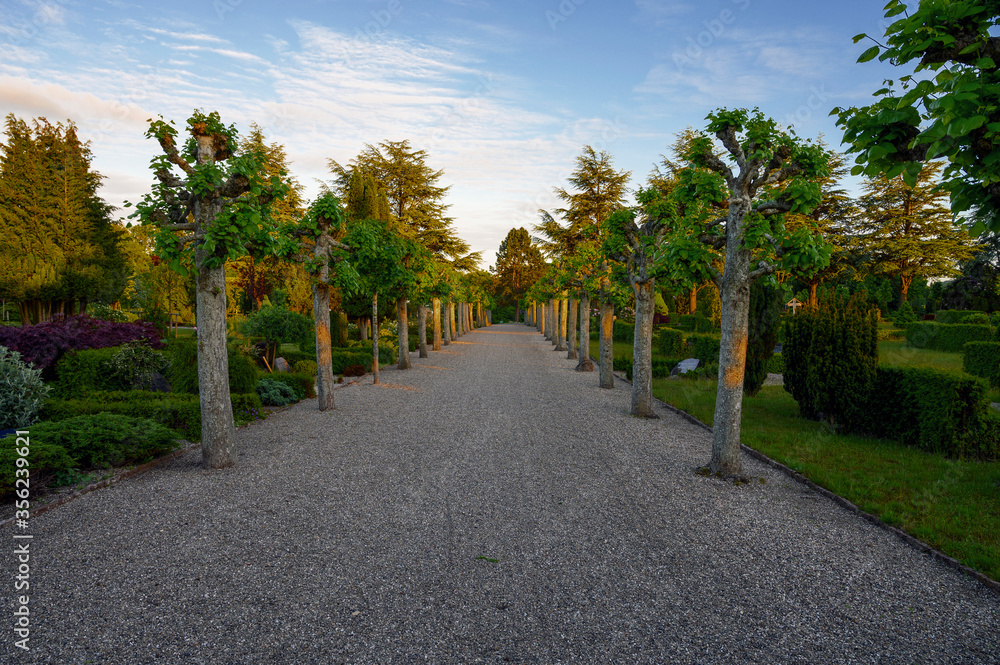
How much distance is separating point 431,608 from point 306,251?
34.6 ft

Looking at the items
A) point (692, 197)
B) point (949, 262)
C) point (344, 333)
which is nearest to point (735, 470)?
point (692, 197)

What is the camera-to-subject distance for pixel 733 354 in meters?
7.16

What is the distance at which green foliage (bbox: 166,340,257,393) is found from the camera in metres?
11.0

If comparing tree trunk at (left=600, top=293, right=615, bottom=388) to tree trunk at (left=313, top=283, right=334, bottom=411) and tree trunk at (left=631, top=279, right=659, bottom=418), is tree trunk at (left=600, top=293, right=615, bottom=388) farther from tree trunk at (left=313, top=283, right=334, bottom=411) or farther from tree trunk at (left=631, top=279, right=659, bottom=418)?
tree trunk at (left=313, top=283, right=334, bottom=411)

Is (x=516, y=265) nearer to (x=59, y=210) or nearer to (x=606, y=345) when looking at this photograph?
(x=59, y=210)

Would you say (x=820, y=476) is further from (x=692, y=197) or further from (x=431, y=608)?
(x=431, y=608)

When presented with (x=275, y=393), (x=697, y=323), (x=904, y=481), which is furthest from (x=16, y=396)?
(x=697, y=323)

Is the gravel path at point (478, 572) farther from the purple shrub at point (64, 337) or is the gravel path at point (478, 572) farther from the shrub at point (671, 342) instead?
the shrub at point (671, 342)

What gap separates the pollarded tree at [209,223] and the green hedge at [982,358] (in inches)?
755

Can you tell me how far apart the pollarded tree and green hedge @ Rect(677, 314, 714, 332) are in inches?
1028

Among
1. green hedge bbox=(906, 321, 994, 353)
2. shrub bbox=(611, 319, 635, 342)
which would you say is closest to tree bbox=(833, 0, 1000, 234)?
green hedge bbox=(906, 321, 994, 353)

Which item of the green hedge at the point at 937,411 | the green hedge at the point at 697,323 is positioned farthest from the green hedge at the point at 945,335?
the green hedge at the point at 937,411

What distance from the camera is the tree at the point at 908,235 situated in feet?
113

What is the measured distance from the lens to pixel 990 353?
1483 cm
